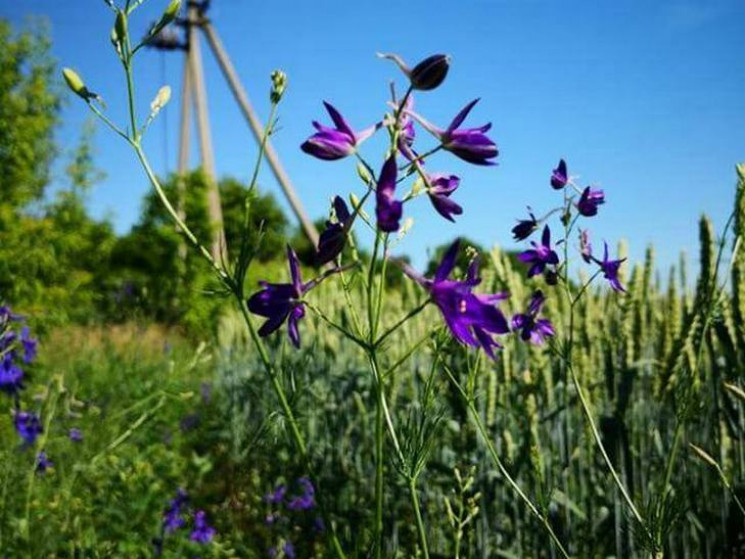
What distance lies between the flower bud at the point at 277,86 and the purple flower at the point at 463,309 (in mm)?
477

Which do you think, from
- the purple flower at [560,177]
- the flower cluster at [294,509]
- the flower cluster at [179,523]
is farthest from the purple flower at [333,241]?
the flower cluster at [294,509]

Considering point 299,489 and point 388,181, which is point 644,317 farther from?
point 299,489

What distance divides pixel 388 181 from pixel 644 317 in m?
2.06

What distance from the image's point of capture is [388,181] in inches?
33.9

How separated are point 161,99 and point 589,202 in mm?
1118

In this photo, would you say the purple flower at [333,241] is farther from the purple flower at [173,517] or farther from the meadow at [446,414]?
the purple flower at [173,517]

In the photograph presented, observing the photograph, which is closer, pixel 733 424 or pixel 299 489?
pixel 733 424

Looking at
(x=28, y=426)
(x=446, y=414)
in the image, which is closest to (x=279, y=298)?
(x=446, y=414)

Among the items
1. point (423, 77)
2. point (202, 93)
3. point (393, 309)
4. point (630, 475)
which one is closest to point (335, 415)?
point (393, 309)

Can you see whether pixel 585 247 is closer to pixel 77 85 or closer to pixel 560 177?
pixel 560 177

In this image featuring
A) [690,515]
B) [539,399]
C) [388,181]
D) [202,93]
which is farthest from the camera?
[202,93]

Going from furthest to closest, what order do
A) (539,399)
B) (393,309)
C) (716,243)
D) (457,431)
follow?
1. (393,309)
2. (457,431)
3. (539,399)
4. (716,243)

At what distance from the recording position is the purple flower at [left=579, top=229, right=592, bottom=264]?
74.5 inches

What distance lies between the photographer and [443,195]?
1009mm
